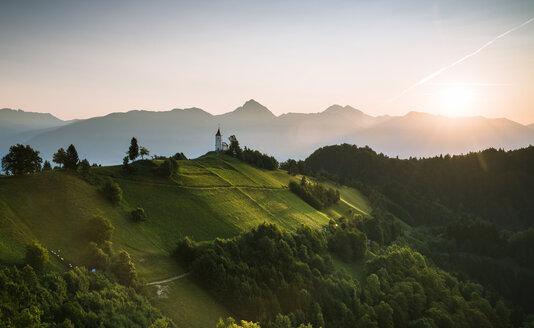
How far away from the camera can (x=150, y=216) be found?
61625 mm

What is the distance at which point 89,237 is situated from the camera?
45781mm

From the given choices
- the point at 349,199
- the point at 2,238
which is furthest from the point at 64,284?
the point at 349,199

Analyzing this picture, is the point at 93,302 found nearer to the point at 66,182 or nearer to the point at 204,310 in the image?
the point at 204,310

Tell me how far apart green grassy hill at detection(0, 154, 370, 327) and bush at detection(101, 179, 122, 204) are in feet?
3.23

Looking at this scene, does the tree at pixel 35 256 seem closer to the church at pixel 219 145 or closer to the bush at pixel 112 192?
the bush at pixel 112 192

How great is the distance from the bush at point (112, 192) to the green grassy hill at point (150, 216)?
98 cm

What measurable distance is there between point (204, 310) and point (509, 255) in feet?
484

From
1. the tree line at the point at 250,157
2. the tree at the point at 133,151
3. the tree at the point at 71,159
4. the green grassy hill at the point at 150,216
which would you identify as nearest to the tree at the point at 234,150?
the tree line at the point at 250,157

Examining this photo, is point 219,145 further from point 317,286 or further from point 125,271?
point 125,271

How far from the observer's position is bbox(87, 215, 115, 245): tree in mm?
45906

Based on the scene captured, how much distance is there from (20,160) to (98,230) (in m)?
19.5

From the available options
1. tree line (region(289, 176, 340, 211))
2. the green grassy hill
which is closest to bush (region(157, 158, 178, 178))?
the green grassy hill

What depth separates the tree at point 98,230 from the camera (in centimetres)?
4591

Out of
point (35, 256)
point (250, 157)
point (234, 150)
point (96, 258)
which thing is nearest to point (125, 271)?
point (96, 258)
